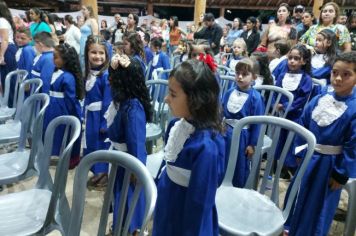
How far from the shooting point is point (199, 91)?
1102 mm

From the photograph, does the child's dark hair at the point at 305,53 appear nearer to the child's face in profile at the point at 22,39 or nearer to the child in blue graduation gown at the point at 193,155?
the child in blue graduation gown at the point at 193,155

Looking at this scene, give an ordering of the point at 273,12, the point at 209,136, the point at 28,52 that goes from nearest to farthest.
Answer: the point at 209,136 → the point at 28,52 → the point at 273,12

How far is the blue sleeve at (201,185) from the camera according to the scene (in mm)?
1036

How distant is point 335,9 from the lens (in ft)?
9.52

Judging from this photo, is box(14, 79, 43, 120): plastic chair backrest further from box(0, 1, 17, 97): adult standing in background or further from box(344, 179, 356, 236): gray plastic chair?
box(344, 179, 356, 236): gray plastic chair

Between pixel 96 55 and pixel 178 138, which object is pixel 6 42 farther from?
pixel 178 138

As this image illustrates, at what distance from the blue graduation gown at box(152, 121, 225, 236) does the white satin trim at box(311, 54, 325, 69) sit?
1.92 m

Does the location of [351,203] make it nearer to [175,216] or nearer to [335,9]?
[175,216]

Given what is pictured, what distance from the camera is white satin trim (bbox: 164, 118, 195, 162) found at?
1116 millimetres

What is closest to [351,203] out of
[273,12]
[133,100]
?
[133,100]

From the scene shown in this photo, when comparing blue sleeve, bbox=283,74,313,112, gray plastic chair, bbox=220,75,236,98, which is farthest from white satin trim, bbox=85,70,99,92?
blue sleeve, bbox=283,74,313,112

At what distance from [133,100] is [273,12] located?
12.3 m

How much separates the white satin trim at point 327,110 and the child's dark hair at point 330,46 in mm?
1083

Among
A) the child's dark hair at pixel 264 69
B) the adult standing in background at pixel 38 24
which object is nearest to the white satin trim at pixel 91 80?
the child's dark hair at pixel 264 69
